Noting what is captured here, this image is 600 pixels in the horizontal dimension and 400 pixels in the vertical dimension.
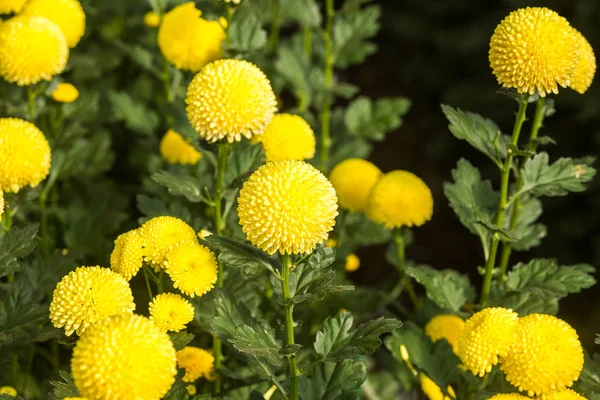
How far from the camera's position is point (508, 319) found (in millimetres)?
1342

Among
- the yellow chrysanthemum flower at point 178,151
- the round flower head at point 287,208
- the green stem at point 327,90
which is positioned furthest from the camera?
the green stem at point 327,90

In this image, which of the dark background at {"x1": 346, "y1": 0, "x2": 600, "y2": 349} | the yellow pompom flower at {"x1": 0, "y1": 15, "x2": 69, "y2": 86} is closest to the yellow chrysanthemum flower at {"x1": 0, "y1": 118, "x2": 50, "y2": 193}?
the yellow pompom flower at {"x1": 0, "y1": 15, "x2": 69, "y2": 86}

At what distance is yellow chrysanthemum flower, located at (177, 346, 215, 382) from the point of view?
150 cm

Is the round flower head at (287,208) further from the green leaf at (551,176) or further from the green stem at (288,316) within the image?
the green leaf at (551,176)

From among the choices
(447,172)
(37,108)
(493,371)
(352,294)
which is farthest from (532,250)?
(37,108)

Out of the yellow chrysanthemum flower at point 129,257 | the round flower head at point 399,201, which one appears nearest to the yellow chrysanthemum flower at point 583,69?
the round flower head at point 399,201

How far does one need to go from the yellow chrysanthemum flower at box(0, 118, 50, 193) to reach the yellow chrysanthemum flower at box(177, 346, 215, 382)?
0.49m

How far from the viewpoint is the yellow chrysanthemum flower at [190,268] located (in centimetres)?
134

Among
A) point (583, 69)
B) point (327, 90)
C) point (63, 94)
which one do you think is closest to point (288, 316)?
point (583, 69)

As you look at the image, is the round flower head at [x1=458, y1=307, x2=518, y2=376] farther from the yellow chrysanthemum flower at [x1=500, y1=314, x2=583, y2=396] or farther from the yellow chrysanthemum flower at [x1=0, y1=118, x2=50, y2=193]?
the yellow chrysanthemum flower at [x1=0, y1=118, x2=50, y2=193]

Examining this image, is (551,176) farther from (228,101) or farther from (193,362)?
(193,362)

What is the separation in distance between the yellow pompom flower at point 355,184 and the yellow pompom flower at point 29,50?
2.35 feet

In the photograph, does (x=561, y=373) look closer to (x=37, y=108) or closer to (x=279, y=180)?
(x=279, y=180)

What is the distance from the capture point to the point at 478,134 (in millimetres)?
1600
